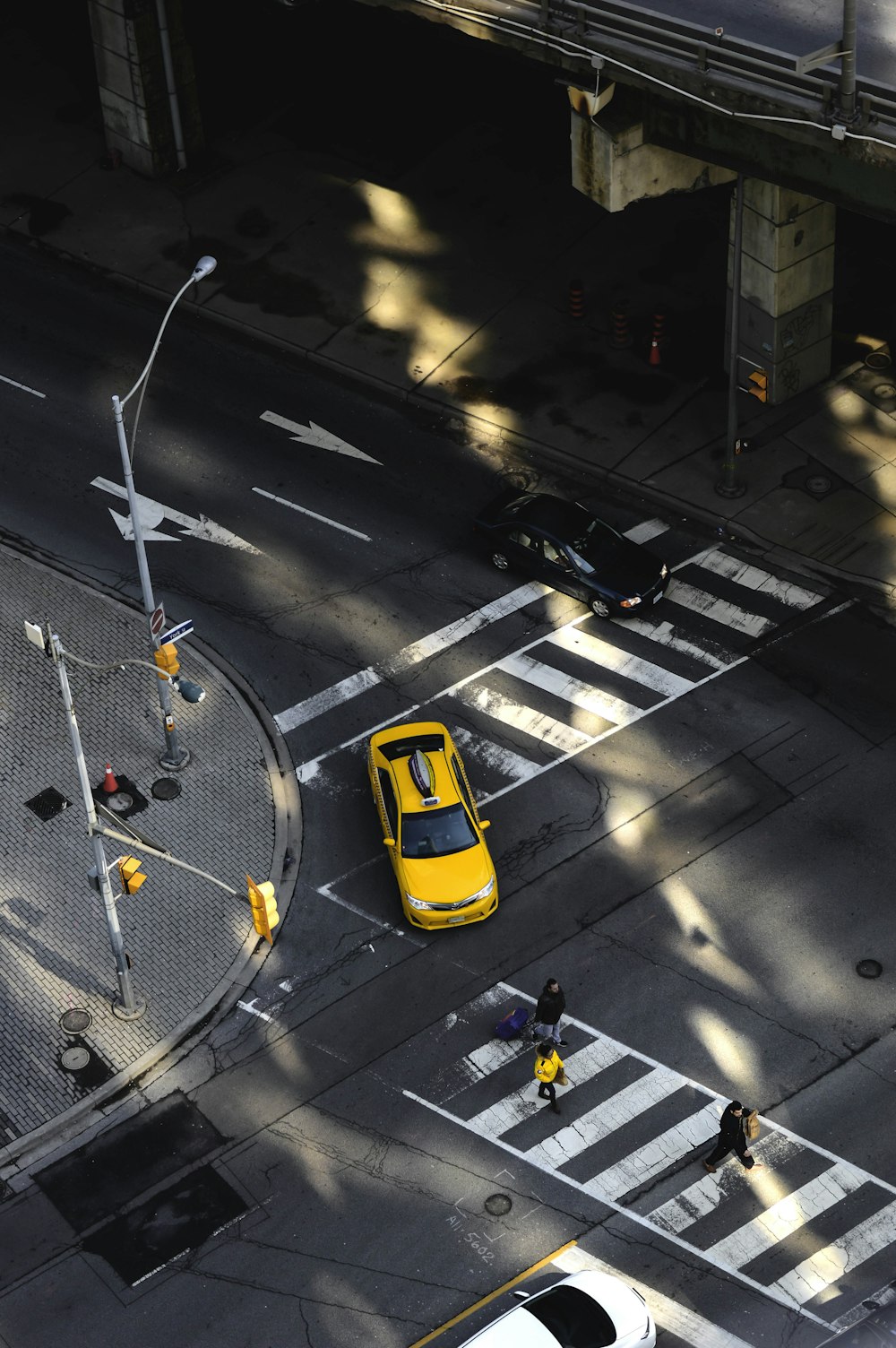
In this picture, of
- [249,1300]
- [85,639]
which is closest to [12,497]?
[85,639]

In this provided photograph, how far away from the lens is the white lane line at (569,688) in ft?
119

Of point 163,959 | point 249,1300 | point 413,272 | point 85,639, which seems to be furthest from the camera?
point 413,272

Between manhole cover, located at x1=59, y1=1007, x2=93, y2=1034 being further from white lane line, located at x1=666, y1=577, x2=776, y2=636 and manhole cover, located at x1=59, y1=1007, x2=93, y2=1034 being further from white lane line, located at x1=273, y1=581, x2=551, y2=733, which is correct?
white lane line, located at x1=666, y1=577, x2=776, y2=636

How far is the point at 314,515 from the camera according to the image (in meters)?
40.1

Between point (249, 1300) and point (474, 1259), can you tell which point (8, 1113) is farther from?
point (474, 1259)

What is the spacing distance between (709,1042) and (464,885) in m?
4.68

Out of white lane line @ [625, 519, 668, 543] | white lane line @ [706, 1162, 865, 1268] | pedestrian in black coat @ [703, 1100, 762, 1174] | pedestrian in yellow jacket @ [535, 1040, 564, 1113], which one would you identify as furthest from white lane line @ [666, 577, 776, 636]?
white lane line @ [706, 1162, 865, 1268]

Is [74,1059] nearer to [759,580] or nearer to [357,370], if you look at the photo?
[759,580]

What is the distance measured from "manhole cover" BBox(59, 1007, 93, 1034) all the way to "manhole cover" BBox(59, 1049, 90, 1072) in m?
0.37

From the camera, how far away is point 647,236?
151 feet

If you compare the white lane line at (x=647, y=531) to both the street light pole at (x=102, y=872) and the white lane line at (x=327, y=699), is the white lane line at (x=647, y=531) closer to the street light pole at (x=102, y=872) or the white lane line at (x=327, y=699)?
the white lane line at (x=327, y=699)

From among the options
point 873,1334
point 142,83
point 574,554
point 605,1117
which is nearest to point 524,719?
point 574,554

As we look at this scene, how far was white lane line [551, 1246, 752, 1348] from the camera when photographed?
1099 inches

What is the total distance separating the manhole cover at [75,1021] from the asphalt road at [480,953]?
1.48 m
